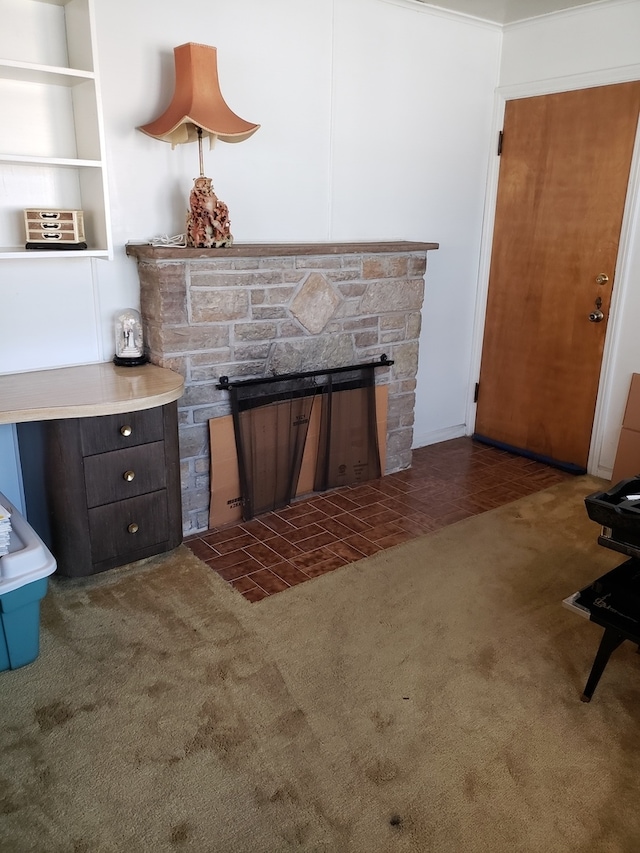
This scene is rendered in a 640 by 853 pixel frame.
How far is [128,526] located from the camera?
2627 millimetres

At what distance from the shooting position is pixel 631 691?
6.88 feet

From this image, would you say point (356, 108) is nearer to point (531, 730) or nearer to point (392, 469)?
point (392, 469)

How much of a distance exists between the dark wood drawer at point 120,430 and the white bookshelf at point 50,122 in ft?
2.05

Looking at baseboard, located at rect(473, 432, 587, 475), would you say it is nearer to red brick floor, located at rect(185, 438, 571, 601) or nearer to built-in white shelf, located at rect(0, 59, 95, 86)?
red brick floor, located at rect(185, 438, 571, 601)

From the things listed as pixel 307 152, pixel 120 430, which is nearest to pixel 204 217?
pixel 307 152

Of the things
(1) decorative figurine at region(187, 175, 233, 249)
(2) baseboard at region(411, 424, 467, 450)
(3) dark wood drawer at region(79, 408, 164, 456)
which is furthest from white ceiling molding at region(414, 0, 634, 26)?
(3) dark wood drawer at region(79, 408, 164, 456)

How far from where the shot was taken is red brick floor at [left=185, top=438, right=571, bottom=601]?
2.78 meters

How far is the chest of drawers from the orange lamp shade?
109 cm

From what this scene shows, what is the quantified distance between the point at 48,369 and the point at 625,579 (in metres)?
2.30

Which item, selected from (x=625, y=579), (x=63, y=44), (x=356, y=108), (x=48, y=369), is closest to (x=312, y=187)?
(x=356, y=108)

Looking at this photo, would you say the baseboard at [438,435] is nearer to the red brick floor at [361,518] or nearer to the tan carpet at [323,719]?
the red brick floor at [361,518]

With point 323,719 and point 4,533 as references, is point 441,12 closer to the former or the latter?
point 4,533

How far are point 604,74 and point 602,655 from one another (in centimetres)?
292

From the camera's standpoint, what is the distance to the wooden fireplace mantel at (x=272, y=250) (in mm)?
2633
